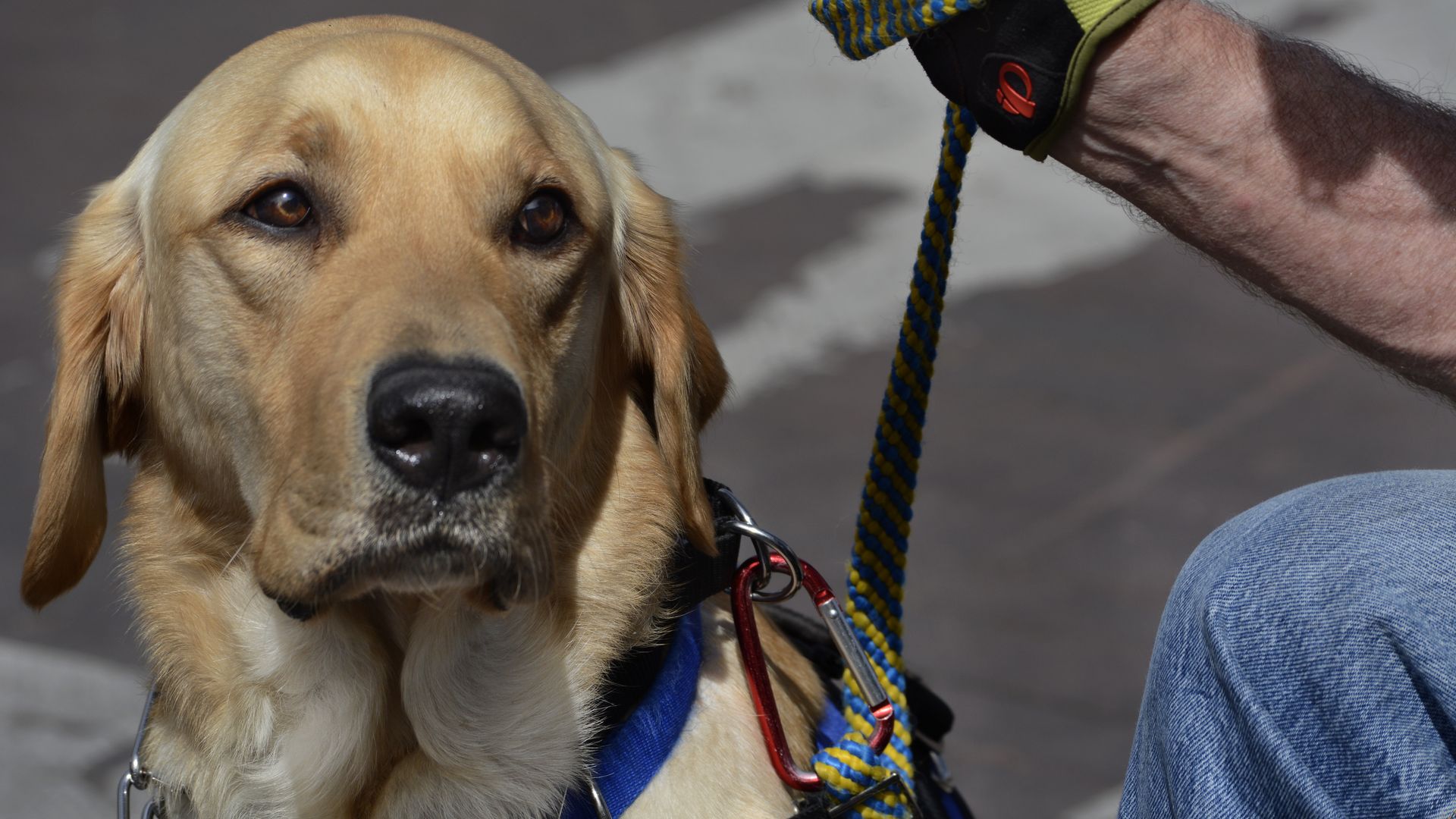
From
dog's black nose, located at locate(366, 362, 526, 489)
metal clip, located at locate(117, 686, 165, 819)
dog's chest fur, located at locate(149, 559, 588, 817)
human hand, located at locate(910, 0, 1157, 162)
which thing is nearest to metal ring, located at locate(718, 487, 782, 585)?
dog's chest fur, located at locate(149, 559, 588, 817)

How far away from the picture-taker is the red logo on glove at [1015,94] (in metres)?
1.88

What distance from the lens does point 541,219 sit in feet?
7.79

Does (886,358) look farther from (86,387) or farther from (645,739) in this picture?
(86,387)

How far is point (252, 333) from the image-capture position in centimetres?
222

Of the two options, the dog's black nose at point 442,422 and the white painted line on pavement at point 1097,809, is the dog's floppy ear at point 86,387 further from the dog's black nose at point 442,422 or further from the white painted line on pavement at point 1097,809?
the white painted line on pavement at point 1097,809

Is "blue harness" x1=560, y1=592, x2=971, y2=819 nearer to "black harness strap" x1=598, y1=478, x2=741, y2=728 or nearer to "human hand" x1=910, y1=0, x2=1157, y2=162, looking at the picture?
"black harness strap" x1=598, y1=478, x2=741, y2=728

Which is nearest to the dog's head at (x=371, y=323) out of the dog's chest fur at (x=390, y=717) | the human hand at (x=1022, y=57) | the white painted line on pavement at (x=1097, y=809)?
the dog's chest fur at (x=390, y=717)

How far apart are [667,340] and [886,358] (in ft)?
11.6

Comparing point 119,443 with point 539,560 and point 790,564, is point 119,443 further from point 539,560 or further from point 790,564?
point 790,564

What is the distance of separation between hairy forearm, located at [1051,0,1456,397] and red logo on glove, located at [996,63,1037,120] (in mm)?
84

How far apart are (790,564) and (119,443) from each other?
1364 millimetres

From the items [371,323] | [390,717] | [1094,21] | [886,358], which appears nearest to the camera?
[1094,21]

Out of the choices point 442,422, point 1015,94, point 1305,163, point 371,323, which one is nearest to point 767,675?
point 442,422

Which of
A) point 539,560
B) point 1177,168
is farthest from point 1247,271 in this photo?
point 539,560
